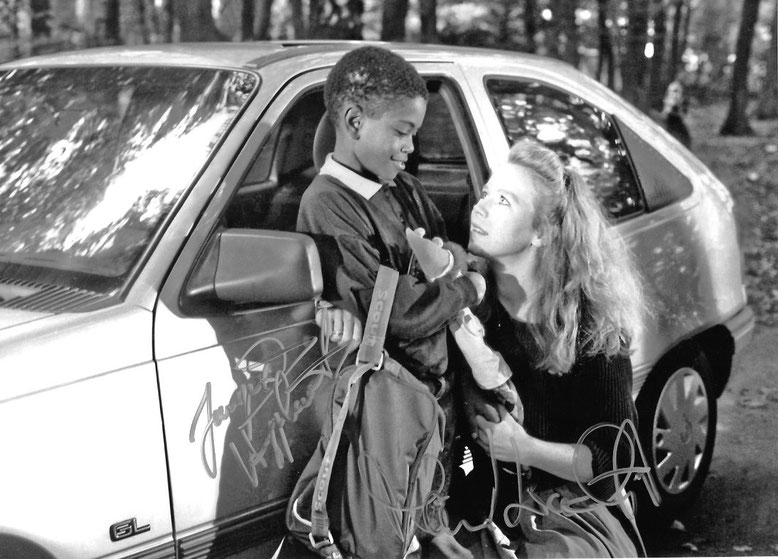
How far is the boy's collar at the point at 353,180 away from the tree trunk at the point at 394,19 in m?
2.20

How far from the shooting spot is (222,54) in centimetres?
283

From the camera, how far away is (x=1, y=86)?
3148mm

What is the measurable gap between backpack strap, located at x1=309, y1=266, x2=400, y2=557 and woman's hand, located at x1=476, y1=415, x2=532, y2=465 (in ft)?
1.38

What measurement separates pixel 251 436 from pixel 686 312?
6.22 ft

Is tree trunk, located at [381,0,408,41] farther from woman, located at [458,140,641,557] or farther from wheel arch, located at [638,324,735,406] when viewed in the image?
woman, located at [458,140,641,557]

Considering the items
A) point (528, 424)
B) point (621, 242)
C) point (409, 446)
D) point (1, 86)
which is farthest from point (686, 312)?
point (1, 86)

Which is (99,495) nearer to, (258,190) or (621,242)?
(258,190)

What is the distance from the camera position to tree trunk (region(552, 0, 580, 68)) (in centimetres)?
440

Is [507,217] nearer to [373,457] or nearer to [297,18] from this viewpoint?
[373,457]

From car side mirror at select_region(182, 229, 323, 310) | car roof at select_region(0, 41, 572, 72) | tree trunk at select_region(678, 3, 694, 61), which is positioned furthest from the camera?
tree trunk at select_region(678, 3, 694, 61)

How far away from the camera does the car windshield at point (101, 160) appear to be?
243 centimetres

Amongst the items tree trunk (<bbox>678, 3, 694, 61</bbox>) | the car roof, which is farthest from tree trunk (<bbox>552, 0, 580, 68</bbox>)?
the car roof

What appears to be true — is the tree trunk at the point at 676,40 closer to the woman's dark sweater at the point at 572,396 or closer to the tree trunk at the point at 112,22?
the woman's dark sweater at the point at 572,396

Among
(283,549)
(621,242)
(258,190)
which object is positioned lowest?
(283,549)
